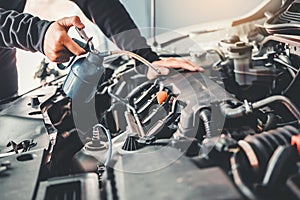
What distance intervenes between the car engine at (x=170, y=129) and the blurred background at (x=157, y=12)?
166mm

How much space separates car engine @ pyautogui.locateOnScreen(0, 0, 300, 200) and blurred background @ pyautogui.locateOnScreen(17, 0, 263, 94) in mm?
166

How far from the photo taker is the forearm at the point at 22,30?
1190 mm

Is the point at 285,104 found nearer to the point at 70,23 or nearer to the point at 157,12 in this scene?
the point at 70,23

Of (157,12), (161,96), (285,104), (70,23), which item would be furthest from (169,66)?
(157,12)

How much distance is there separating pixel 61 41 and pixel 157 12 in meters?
0.85

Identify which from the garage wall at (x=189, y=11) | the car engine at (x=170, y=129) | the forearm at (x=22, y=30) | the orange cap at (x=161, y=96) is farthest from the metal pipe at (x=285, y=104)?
the garage wall at (x=189, y=11)

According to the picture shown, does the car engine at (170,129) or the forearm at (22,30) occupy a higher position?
the forearm at (22,30)

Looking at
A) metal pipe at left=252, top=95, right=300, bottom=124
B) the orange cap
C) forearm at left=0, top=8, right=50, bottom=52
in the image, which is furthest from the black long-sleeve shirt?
metal pipe at left=252, top=95, right=300, bottom=124

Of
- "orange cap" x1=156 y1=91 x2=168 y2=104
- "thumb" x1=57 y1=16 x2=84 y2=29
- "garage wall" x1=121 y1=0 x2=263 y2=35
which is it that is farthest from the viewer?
"garage wall" x1=121 y1=0 x2=263 y2=35

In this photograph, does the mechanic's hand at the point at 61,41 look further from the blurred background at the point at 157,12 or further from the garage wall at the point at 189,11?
the garage wall at the point at 189,11

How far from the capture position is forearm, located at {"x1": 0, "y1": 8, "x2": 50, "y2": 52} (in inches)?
46.9

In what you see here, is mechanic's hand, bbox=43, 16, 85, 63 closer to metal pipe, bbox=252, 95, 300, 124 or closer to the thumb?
the thumb

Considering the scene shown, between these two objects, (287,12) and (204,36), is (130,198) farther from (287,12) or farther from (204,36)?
(204,36)

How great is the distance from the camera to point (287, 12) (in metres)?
1.26
